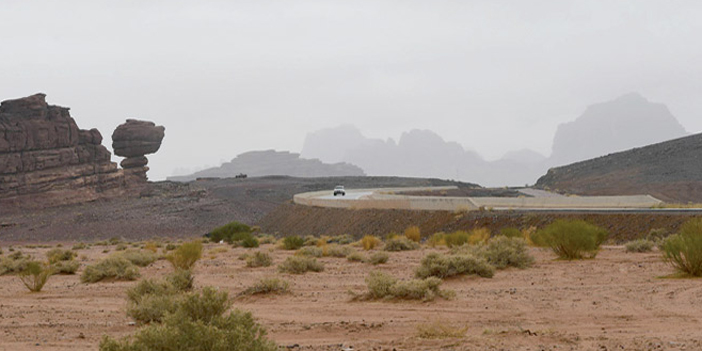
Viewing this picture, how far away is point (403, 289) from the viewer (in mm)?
13328

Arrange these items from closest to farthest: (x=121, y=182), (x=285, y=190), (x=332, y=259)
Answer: (x=332, y=259)
(x=121, y=182)
(x=285, y=190)

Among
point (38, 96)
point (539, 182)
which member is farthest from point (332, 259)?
point (539, 182)

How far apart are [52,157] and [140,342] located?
84.9 m

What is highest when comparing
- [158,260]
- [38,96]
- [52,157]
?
[38,96]

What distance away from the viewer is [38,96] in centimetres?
8781

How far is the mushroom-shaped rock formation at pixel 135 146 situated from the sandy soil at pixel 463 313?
8607cm

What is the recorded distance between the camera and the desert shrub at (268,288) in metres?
15.1

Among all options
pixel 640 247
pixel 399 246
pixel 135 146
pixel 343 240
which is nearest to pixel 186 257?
pixel 399 246

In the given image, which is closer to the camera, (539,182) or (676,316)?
(676,316)

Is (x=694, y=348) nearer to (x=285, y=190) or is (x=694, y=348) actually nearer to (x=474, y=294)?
(x=474, y=294)

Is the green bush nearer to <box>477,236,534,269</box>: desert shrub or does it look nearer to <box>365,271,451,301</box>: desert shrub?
<box>365,271,451,301</box>: desert shrub

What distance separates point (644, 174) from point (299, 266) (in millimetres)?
79989

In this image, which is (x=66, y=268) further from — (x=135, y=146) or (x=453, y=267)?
(x=135, y=146)

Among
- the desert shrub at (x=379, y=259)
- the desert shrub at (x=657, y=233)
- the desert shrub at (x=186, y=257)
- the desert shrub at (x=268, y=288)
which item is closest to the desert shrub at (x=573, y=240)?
the desert shrub at (x=379, y=259)
